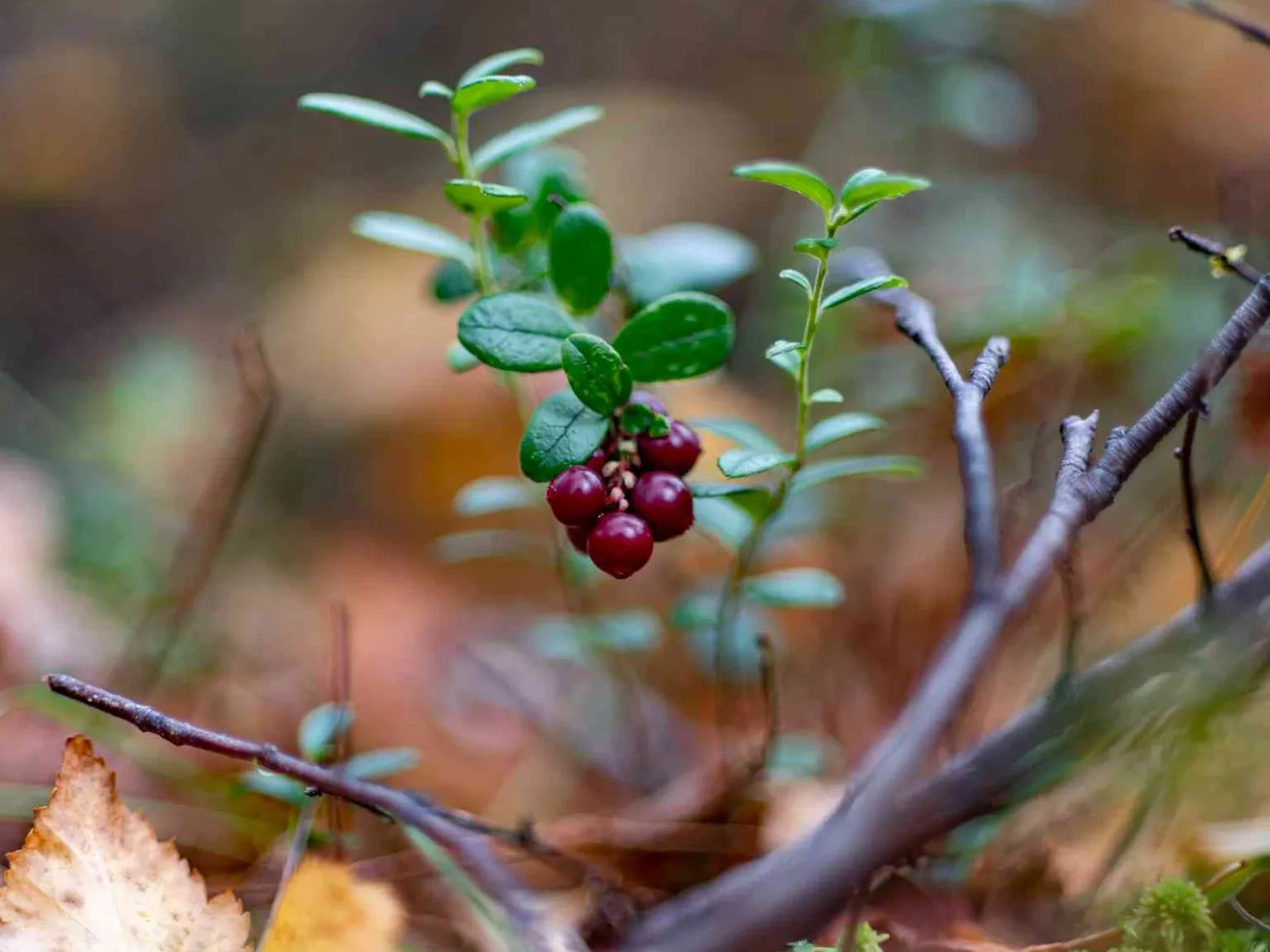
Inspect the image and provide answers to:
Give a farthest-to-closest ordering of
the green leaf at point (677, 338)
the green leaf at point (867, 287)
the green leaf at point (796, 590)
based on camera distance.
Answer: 1. the green leaf at point (796, 590)
2. the green leaf at point (677, 338)
3. the green leaf at point (867, 287)

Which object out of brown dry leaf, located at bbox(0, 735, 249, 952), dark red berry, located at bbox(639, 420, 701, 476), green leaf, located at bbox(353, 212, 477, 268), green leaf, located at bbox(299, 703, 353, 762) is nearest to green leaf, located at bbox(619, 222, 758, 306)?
green leaf, located at bbox(353, 212, 477, 268)

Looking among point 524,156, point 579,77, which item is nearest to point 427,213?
point 579,77

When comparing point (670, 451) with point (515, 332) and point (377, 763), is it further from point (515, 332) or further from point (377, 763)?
point (377, 763)

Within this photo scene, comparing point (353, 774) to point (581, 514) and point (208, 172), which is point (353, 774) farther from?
point (208, 172)

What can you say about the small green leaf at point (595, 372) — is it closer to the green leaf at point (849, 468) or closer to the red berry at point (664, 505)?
the red berry at point (664, 505)

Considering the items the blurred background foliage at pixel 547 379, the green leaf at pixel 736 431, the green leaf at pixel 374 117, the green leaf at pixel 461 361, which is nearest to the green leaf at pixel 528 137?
the green leaf at pixel 374 117
